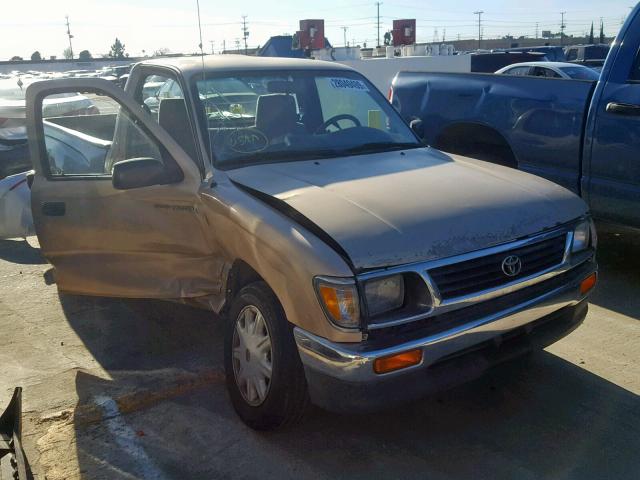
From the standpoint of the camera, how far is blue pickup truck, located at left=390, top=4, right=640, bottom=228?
5027 millimetres

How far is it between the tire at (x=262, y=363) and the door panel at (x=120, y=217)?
517 mm

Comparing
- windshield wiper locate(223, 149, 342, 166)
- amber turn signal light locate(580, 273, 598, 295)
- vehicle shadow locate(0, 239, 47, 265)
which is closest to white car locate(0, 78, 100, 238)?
vehicle shadow locate(0, 239, 47, 265)

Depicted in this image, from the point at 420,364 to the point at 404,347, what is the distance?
0.13 metres

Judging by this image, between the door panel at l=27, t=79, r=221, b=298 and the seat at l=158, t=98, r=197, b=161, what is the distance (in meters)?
0.08

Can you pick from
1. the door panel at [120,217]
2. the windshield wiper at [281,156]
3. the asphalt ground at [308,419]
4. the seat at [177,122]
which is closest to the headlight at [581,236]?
the asphalt ground at [308,419]

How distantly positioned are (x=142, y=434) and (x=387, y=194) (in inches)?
69.4

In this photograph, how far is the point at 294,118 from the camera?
433 cm

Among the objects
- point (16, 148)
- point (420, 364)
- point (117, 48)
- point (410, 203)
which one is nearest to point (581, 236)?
point (410, 203)

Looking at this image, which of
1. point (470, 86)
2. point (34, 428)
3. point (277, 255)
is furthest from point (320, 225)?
point (470, 86)

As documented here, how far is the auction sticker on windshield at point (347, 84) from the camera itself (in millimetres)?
4762

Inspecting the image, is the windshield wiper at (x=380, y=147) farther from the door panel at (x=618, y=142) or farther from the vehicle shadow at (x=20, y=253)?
the vehicle shadow at (x=20, y=253)

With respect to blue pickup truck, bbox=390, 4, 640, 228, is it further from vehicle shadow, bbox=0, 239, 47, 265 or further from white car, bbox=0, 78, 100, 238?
vehicle shadow, bbox=0, 239, 47, 265

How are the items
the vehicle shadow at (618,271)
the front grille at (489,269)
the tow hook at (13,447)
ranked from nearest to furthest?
1. the tow hook at (13,447)
2. the front grille at (489,269)
3. the vehicle shadow at (618,271)

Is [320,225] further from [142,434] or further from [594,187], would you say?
[594,187]
